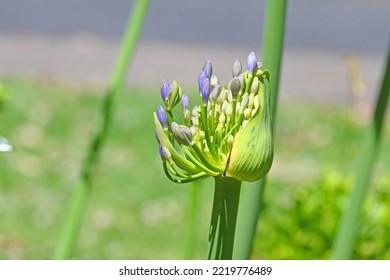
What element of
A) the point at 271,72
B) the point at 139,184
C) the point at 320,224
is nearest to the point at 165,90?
the point at 271,72

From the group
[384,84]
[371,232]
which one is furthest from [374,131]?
[371,232]

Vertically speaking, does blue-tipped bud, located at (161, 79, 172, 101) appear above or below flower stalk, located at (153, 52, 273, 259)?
above

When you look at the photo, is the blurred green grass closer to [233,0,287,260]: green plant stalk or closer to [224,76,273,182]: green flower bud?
[233,0,287,260]: green plant stalk

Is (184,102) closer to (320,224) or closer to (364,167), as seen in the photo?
(364,167)

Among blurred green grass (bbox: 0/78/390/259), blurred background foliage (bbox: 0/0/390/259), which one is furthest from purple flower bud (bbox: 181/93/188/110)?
blurred green grass (bbox: 0/78/390/259)

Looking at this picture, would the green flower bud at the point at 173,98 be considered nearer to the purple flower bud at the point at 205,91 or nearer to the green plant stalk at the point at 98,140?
the purple flower bud at the point at 205,91
